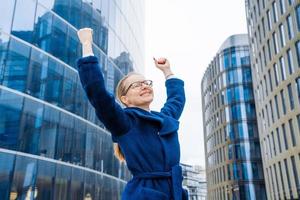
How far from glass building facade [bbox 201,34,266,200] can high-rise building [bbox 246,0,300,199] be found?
48.3 feet

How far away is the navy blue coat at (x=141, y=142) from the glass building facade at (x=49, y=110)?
38.7 ft

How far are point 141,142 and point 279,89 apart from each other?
32.6 metres

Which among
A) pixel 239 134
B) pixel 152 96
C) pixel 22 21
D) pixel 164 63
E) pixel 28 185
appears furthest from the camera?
pixel 239 134

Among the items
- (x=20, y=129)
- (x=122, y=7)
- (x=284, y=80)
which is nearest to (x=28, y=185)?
(x=20, y=129)

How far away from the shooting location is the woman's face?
7.44 ft

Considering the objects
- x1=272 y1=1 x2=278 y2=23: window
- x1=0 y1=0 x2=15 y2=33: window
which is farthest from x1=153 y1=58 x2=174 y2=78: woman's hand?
x1=272 y1=1 x2=278 y2=23: window

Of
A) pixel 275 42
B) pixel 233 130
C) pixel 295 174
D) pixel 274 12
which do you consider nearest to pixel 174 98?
pixel 295 174

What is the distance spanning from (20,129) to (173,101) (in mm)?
12195

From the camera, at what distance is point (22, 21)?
1462 cm

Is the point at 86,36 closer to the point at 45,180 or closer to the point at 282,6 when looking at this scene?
the point at 45,180

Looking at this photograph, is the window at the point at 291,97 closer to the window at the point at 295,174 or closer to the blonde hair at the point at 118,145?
the window at the point at 295,174

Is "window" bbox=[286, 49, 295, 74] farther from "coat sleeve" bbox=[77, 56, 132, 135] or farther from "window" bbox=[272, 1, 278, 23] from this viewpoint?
"coat sleeve" bbox=[77, 56, 132, 135]

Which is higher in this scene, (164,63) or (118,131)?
(164,63)

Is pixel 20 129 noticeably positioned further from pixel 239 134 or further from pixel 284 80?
pixel 239 134
